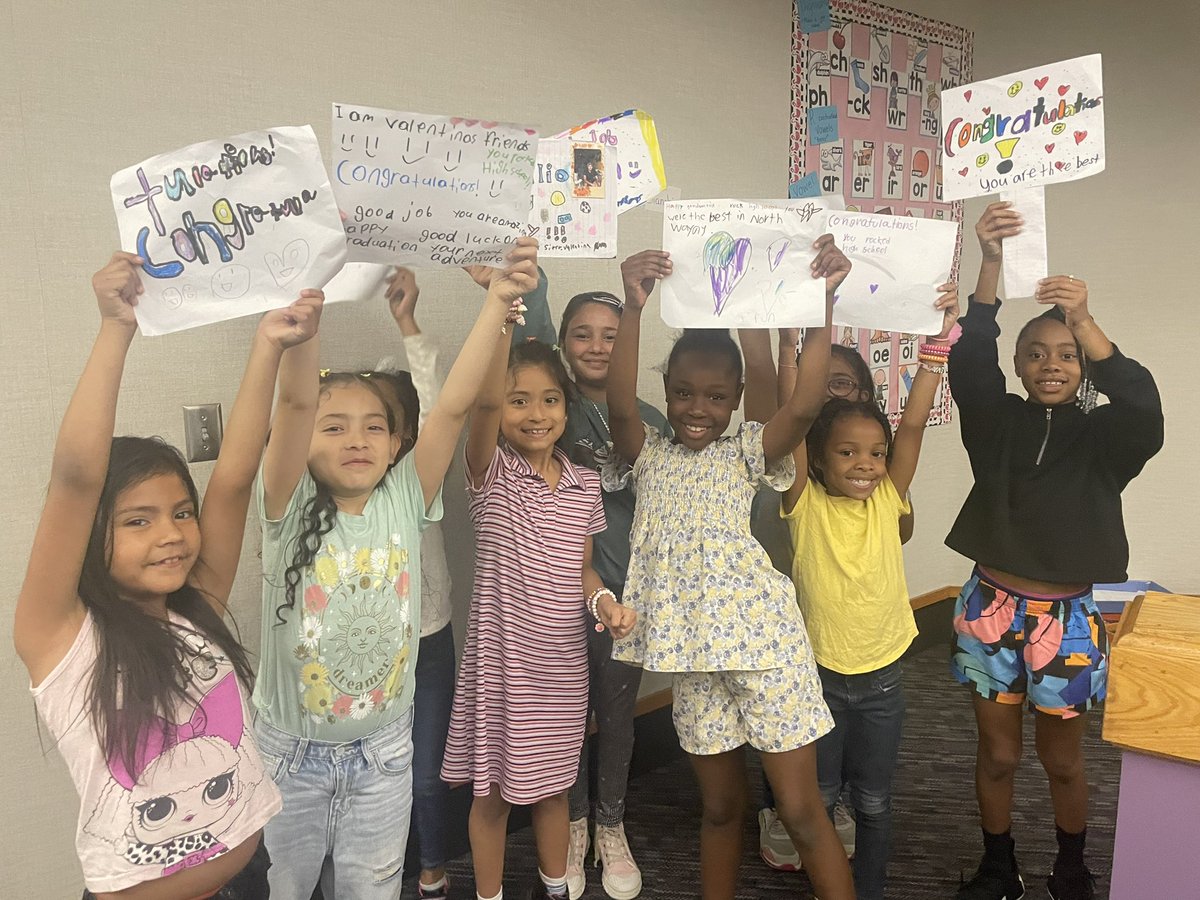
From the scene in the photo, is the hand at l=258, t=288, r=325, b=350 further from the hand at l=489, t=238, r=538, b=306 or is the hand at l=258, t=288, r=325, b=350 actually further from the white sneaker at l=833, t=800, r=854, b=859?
the white sneaker at l=833, t=800, r=854, b=859

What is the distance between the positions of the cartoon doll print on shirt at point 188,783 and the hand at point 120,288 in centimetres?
45

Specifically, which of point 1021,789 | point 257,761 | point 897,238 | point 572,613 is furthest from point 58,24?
point 1021,789

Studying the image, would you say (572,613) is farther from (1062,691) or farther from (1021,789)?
(1021,789)

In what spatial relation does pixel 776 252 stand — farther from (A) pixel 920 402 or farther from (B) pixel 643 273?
(A) pixel 920 402

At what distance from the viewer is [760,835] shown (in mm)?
2182

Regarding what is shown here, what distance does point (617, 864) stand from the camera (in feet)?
6.57

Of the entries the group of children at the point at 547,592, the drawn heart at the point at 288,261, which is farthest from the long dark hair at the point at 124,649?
the drawn heart at the point at 288,261

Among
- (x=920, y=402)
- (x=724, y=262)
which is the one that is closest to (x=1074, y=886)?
(x=920, y=402)

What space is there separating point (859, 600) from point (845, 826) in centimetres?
71

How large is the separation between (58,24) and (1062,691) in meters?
2.18

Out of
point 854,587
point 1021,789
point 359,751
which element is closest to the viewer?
point 359,751

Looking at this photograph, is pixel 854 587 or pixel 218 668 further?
pixel 854 587

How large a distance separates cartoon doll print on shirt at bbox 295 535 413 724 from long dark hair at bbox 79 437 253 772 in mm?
218

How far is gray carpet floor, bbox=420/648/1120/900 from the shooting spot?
6.54ft
